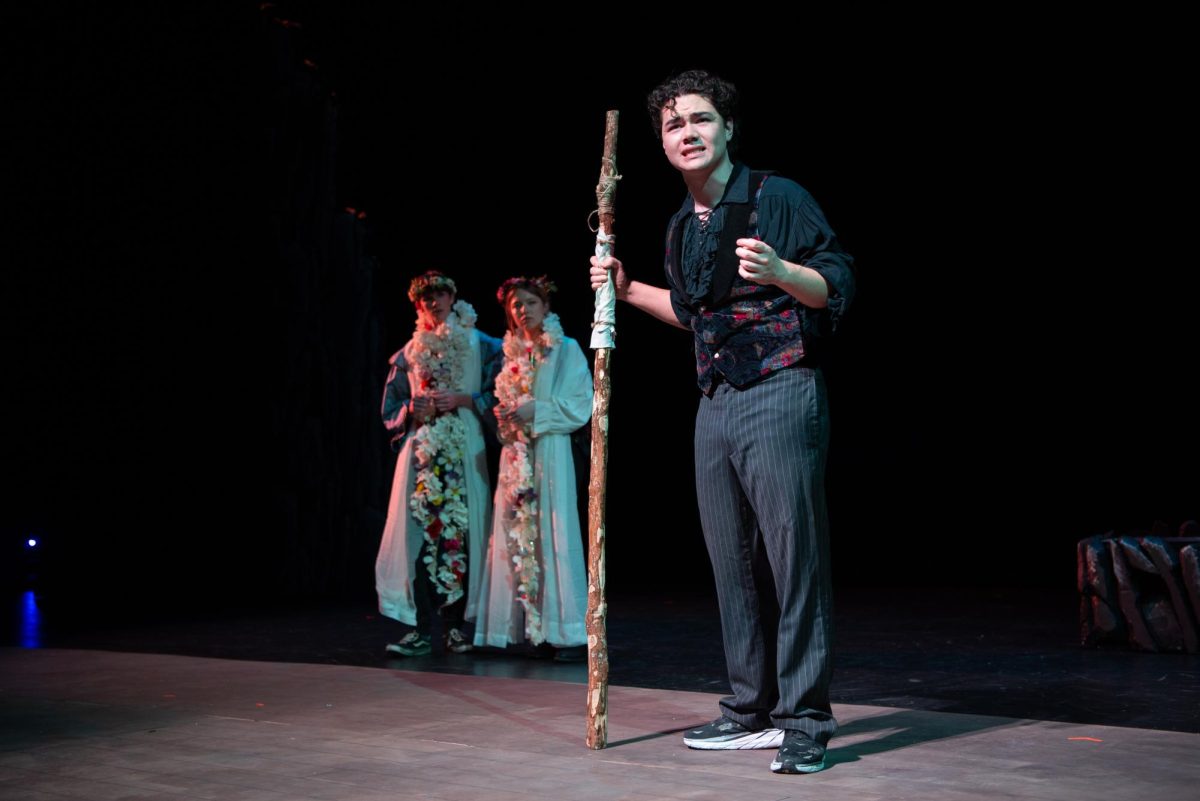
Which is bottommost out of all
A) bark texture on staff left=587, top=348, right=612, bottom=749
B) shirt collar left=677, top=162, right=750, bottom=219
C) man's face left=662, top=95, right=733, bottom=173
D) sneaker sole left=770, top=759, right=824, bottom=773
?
sneaker sole left=770, top=759, right=824, bottom=773

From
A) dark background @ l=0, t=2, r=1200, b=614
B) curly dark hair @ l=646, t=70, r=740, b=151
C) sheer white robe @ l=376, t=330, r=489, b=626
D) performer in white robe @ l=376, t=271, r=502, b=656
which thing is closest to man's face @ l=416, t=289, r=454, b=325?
performer in white robe @ l=376, t=271, r=502, b=656

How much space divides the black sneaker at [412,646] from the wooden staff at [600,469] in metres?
2.16

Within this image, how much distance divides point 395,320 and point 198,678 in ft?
18.5

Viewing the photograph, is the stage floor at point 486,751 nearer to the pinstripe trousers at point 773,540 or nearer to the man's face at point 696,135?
the pinstripe trousers at point 773,540

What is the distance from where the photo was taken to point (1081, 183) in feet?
24.9

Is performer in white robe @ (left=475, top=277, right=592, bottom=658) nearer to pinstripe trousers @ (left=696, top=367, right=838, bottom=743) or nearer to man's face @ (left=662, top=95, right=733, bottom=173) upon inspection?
pinstripe trousers @ (left=696, top=367, right=838, bottom=743)

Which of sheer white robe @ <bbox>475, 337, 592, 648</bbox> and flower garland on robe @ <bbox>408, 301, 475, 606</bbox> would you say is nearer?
sheer white robe @ <bbox>475, 337, 592, 648</bbox>

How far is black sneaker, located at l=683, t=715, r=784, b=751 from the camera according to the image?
277 centimetres

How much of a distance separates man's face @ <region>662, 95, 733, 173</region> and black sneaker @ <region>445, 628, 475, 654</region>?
2.83 metres

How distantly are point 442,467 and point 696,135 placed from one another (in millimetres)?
2660

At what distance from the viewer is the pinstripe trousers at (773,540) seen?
2.63 meters

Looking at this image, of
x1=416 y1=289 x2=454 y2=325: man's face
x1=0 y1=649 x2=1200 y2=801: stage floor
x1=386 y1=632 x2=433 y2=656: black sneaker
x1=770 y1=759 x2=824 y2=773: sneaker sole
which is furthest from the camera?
x1=416 y1=289 x2=454 y2=325: man's face

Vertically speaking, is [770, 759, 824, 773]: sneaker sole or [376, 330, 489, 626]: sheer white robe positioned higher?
[376, 330, 489, 626]: sheer white robe

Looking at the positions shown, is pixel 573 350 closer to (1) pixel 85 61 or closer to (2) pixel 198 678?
(2) pixel 198 678
